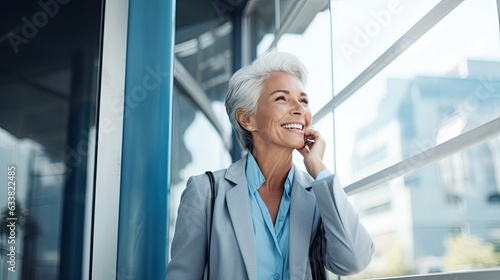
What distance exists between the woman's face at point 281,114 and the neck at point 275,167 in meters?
0.04

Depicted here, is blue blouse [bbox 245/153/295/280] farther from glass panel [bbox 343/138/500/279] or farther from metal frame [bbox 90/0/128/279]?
metal frame [bbox 90/0/128/279]

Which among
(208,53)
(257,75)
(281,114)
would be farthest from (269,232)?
(208,53)

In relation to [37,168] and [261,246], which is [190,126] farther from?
[261,246]

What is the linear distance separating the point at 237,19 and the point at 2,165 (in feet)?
17.5

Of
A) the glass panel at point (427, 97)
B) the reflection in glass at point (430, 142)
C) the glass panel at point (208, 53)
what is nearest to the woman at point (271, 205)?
the reflection in glass at point (430, 142)

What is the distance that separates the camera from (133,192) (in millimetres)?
2623

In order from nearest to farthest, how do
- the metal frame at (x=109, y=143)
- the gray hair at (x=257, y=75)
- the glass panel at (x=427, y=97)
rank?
the glass panel at (x=427, y=97)
the gray hair at (x=257, y=75)
the metal frame at (x=109, y=143)

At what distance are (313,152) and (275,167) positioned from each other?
0.57 feet

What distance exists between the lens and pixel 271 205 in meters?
2.06

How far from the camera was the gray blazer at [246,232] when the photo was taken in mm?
1812

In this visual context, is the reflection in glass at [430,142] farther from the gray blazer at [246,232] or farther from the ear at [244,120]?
the ear at [244,120]

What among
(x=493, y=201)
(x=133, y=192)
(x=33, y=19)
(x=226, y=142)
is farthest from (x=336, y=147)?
(x=226, y=142)

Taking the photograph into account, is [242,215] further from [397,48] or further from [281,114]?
[397,48]
